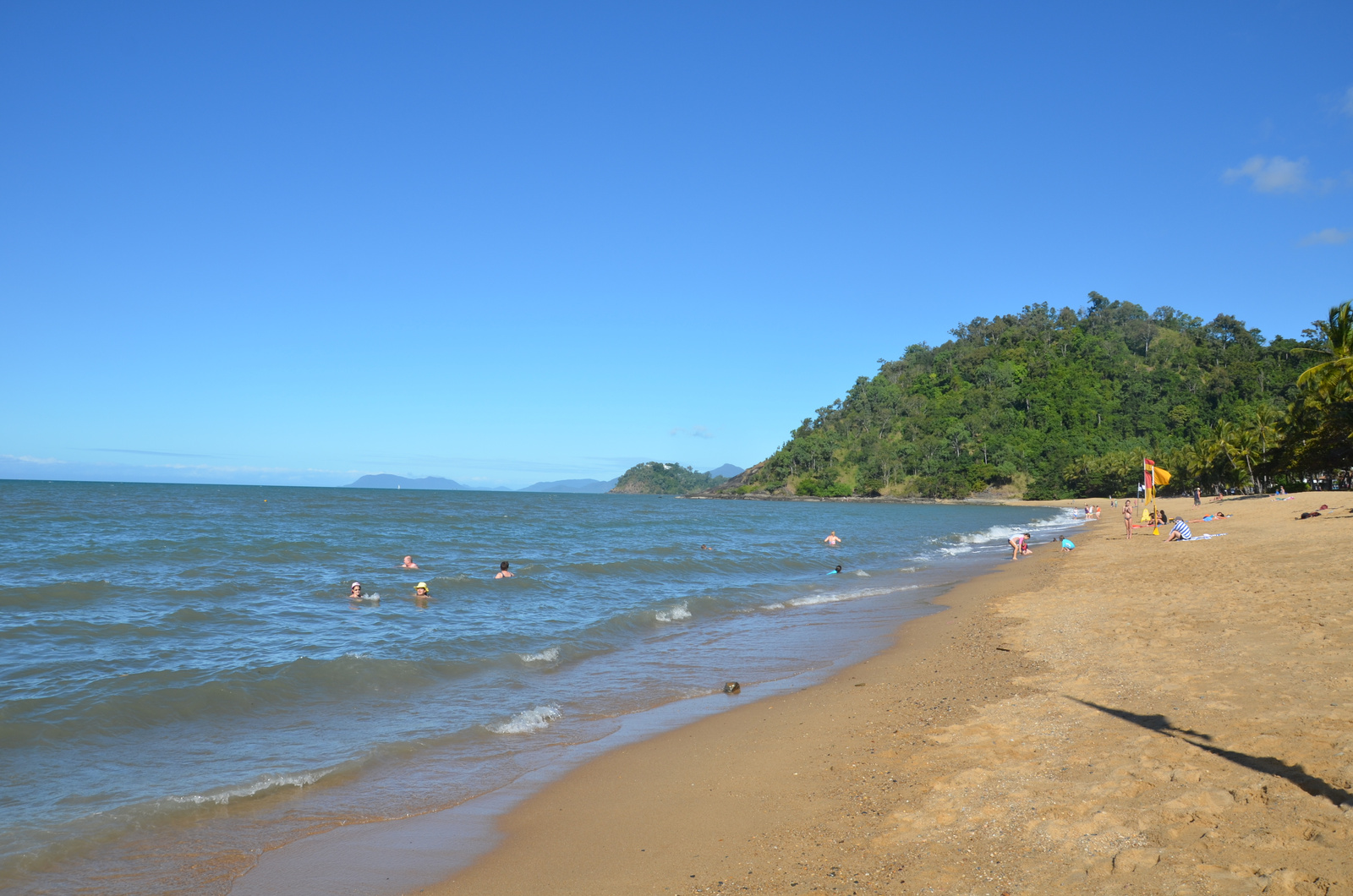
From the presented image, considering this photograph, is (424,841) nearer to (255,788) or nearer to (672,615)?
(255,788)

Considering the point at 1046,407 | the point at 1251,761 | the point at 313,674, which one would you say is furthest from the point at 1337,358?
the point at 1046,407

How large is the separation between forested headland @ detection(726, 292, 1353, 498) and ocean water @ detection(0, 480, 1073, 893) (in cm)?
7371

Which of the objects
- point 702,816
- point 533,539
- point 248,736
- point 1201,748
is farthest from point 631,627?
point 533,539

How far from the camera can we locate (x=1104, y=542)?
28.9 meters

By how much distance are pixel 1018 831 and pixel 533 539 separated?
1254 inches

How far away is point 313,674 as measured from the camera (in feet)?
32.3

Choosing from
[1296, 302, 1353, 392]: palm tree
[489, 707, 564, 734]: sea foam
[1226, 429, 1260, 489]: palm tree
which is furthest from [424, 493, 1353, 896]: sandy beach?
[1226, 429, 1260, 489]: palm tree

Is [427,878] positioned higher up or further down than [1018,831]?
further down

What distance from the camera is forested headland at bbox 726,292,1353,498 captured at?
368 feet

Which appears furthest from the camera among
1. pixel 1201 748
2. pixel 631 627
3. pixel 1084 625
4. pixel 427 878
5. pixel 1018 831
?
pixel 631 627

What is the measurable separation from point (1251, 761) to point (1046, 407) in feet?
469

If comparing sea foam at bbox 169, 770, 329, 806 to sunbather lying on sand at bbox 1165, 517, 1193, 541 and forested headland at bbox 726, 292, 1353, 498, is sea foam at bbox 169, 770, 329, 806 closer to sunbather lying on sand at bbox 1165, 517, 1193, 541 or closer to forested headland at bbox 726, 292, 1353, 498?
sunbather lying on sand at bbox 1165, 517, 1193, 541

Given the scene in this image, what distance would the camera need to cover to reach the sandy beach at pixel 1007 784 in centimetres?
403

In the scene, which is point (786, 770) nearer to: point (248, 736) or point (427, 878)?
point (427, 878)
